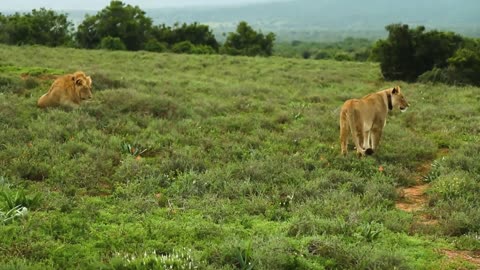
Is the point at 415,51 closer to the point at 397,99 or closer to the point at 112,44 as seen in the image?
the point at 397,99

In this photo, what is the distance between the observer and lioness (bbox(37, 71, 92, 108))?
13.1 m

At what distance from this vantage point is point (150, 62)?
27.9m

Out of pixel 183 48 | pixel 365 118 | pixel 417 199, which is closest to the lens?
pixel 417 199

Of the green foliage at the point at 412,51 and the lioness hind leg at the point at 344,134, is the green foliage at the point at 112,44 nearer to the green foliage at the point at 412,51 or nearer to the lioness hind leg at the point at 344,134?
the green foliage at the point at 412,51

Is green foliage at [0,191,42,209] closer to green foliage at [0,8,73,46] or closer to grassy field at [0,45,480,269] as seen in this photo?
grassy field at [0,45,480,269]

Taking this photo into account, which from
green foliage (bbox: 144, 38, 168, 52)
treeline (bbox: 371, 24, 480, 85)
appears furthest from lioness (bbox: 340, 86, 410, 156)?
green foliage (bbox: 144, 38, 168, 52)

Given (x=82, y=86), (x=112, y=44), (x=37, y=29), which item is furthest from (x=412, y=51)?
(x=37, y=29)

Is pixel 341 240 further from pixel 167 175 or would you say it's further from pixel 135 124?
pixel 135 124

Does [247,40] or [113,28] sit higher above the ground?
[113,28]

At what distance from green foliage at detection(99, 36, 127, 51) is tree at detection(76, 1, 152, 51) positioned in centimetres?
277

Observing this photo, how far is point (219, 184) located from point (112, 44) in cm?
3423

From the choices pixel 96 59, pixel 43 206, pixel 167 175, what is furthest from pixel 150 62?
pixel 43 206

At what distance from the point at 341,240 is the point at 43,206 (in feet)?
12.7

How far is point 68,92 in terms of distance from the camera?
43.4ft
